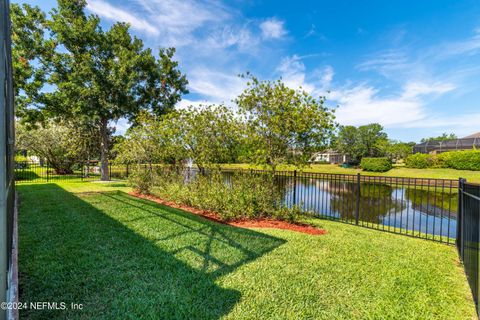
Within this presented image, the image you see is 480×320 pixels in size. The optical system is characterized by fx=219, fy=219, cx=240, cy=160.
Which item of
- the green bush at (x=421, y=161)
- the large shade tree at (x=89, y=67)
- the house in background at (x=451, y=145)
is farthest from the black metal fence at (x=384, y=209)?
the house in background at (x=451, y=145)

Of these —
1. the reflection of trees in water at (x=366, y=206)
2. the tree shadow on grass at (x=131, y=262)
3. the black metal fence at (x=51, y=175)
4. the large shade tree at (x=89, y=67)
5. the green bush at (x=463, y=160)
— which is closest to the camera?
the tree shadow on grass at (x=131, y=262)

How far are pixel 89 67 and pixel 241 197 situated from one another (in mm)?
11400

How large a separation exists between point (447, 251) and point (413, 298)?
248 cm

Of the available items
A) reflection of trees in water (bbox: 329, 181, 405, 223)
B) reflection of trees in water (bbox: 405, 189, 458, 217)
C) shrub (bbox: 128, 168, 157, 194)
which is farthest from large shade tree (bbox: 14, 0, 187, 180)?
reflection of trees in water (bbox: 405, 189, 458, 217)

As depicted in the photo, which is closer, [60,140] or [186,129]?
[186,129]

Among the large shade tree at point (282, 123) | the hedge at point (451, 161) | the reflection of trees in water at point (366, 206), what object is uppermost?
the large shade tree at point (282, 123)

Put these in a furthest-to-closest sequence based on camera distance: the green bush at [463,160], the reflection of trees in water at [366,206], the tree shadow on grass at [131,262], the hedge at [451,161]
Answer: the hedge at [451,161] < the green bush at [463,160] < the reflection of trees in water at [366,206] < the tree shadow on grass at [131,262]

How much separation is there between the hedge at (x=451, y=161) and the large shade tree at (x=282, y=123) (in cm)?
2553

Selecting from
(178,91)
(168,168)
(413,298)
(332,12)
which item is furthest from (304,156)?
(178,91)

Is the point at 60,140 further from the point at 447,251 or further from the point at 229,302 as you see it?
the point at 447,251

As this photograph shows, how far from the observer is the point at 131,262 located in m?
3.01

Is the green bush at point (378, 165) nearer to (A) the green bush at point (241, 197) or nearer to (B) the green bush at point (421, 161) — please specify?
(B) the green bush at point (421, 161)

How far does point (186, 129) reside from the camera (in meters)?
7.70

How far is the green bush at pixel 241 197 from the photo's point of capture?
5.64 m
